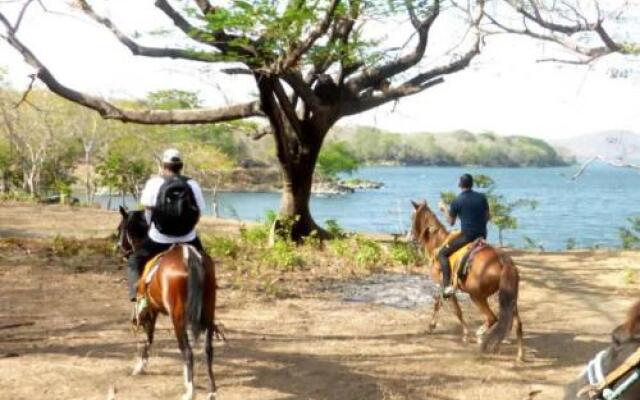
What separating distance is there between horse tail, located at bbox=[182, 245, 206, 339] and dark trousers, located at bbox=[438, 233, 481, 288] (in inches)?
154

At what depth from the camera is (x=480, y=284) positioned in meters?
8.52

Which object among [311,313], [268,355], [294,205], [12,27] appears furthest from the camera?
[294,205]

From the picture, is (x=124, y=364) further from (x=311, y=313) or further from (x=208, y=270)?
(x=311, y=313)

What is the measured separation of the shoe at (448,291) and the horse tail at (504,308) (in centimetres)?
100

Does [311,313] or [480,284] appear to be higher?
[480,284]

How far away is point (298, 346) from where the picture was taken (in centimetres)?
886

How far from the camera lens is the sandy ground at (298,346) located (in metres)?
7.15

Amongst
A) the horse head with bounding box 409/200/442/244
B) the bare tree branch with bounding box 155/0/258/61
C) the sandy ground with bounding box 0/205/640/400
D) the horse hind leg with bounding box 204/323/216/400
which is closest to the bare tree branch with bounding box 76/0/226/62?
the bare tree branch with bounding box 155/0/258/61

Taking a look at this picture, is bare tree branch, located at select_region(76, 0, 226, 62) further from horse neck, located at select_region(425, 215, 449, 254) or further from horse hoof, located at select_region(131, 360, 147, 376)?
horse hoof, located at select_region(131, 360, 147, 376)

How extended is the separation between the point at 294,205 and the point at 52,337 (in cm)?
986

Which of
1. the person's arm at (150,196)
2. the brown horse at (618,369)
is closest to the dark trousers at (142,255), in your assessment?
the person's arm at (150,196)

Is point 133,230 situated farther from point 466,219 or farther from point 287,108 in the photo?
point 287,108

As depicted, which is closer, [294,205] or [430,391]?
[430,391]

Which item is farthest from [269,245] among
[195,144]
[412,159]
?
[412,159]
